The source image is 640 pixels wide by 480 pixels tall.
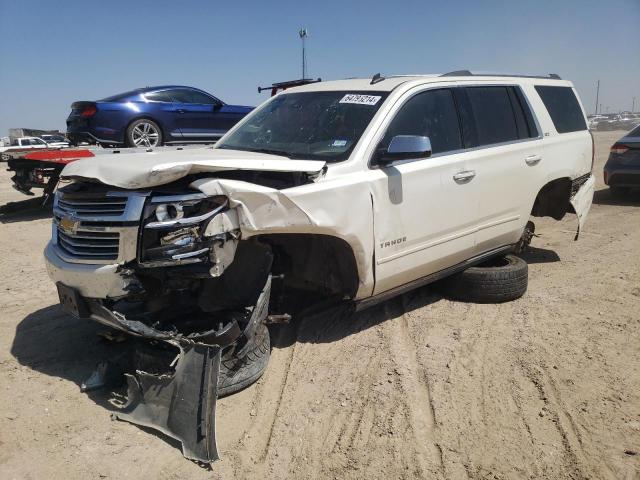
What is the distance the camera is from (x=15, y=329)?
4.52 m

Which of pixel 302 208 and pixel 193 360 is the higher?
pixel 302 208

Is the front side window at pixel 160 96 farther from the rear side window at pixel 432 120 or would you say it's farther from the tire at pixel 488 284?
the tire at pixel 488 284

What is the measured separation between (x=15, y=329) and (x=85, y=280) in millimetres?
1832

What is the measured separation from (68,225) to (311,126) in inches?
77.5

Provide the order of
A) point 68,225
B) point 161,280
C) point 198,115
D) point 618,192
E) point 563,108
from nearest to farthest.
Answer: point 161,280, point 68,225, point 563,108, point 618,192, point 198,115

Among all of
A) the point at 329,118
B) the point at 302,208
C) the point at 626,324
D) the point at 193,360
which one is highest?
the point at 329,118

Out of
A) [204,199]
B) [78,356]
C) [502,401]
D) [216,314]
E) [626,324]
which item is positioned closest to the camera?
[204,199]

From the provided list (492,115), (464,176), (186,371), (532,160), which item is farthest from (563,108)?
(186,371)

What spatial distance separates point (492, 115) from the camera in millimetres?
4977

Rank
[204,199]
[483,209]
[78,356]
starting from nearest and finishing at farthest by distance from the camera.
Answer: [204,199]
[78,356]
[483,209]

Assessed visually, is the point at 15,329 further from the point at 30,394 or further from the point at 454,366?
the point at 454,366

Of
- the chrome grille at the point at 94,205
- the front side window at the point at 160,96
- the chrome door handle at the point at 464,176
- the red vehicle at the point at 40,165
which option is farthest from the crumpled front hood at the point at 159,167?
the front side window at the point at 160,96

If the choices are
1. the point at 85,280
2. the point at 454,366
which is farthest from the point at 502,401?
the point at 85,280

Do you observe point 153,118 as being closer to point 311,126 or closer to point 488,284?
point 311,126
